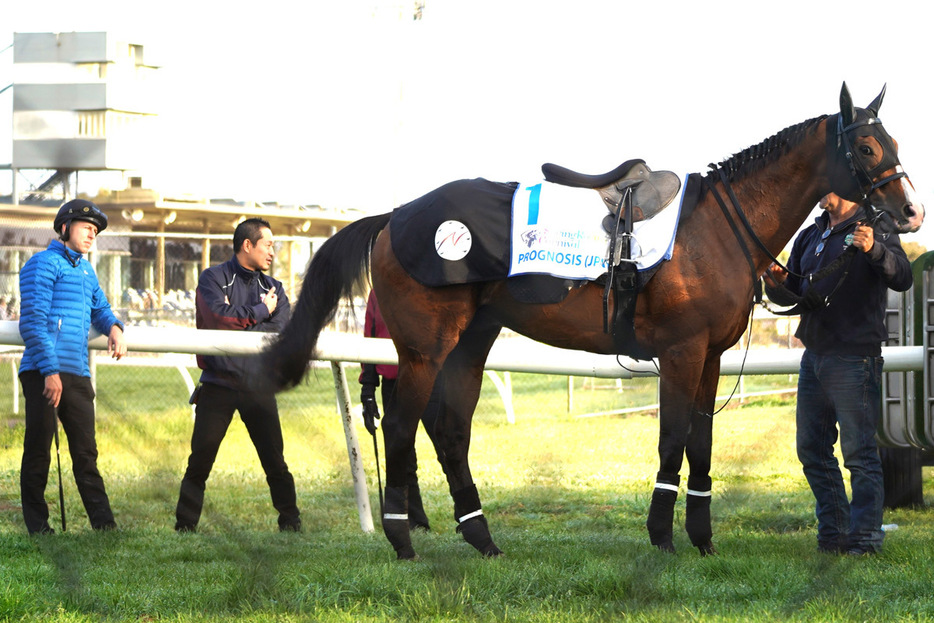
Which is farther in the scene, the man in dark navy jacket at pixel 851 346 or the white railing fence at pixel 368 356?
the white railing fence at pixel 368 356

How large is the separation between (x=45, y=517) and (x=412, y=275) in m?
2.25

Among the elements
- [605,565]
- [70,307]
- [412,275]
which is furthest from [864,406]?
[70,307]

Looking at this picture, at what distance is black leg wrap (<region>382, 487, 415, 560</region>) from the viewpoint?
3930 millimetres

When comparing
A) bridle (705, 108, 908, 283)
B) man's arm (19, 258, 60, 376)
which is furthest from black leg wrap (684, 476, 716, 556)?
man's arm (19, 258, 60, 376)

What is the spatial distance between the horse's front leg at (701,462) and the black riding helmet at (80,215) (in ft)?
9.45

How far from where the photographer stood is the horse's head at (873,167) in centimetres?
375

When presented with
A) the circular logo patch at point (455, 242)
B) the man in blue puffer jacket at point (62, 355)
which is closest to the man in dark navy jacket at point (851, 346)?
the circular logo patch at point (455, 242)

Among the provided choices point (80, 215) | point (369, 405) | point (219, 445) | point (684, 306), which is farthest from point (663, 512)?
point (80, 215)

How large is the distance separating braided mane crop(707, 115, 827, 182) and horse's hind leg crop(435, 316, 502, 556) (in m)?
1.17

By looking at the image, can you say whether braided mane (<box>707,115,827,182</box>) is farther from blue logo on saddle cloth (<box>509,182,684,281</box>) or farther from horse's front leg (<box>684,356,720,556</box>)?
horse's front leg (<box>684,356,720,556</box>)

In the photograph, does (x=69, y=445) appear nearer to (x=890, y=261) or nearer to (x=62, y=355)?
(x=62, y=355)

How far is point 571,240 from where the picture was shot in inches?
150

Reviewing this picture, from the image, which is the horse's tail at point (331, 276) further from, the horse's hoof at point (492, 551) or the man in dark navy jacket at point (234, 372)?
the horse's hoof at point (492, 551)

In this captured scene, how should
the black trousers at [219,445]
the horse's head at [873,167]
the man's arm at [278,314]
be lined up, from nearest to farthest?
the horse's head at [873,167] → the man's arm at [278,314] → the black trousers at [219,445]
